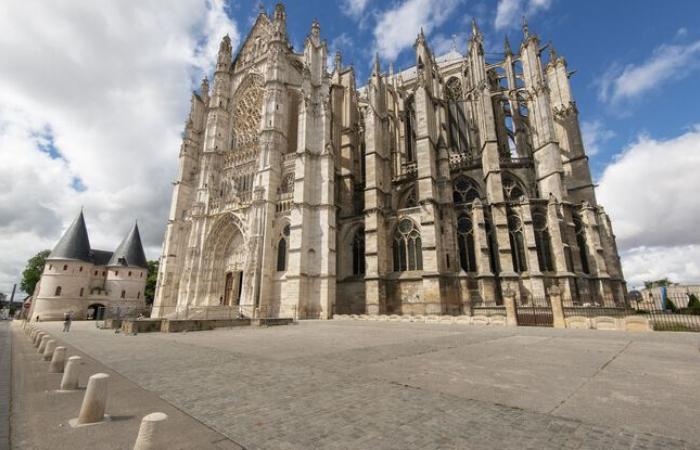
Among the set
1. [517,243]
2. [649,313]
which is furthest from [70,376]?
[649,313]

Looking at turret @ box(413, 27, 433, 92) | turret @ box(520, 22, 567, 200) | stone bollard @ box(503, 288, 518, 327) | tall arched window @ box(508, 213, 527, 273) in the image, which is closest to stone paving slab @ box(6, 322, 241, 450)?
stone bollard @ box(503, 288, 518, 327)

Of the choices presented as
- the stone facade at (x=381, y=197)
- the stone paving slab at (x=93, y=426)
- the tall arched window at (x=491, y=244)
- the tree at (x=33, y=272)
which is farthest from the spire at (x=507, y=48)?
the tree at (x=33, y=272)

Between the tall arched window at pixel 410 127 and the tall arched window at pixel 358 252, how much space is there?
1011 cm

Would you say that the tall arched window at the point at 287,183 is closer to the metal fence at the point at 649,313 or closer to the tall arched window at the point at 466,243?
the tall arched window at the point at 466,243

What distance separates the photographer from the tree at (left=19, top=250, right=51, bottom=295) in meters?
42.9

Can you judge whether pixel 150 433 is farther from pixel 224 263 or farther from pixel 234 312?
pixel 224 263

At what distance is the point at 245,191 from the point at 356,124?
39.0 feet

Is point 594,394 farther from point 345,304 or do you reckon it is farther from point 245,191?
point 245,191

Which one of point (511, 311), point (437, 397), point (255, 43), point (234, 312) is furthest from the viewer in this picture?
point (255, 43)

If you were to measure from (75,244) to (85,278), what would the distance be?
13.0ft

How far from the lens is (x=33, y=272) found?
43.2 meters

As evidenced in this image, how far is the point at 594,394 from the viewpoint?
11.5 feet

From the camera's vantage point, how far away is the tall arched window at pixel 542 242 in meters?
19.3

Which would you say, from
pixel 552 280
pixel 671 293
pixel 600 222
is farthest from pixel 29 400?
pixel 671 293
